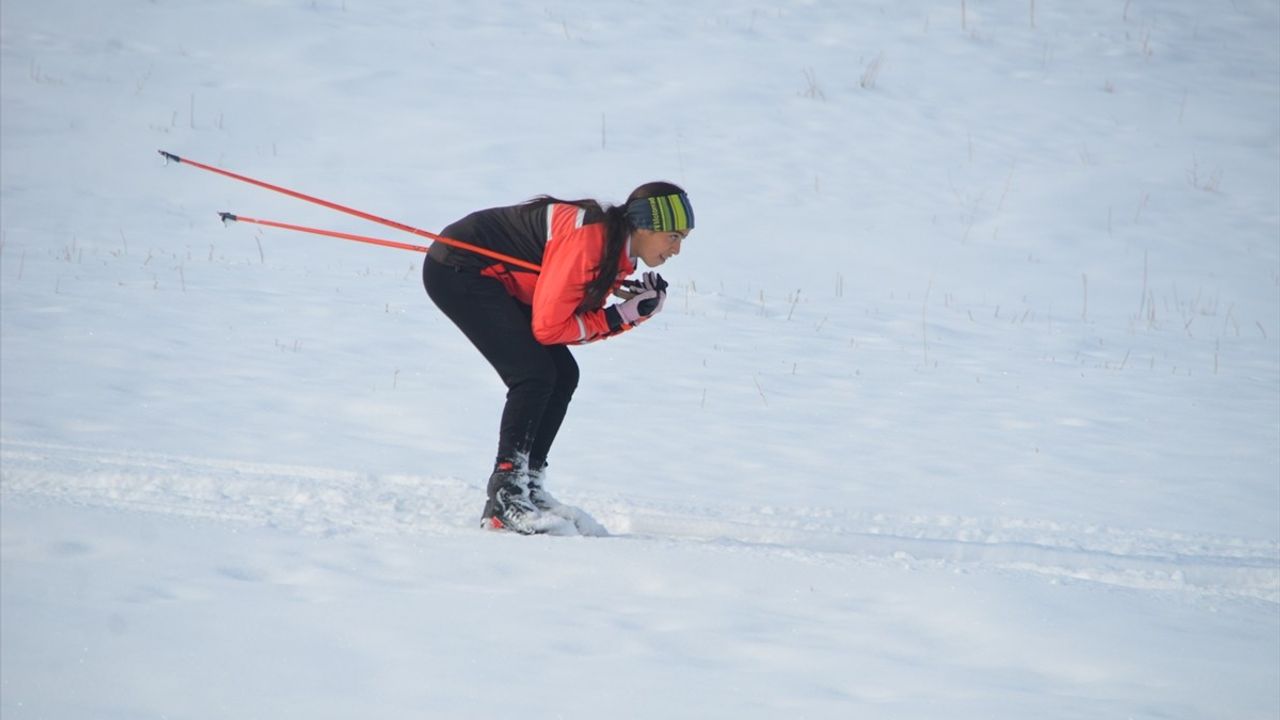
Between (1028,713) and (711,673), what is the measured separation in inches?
32.1

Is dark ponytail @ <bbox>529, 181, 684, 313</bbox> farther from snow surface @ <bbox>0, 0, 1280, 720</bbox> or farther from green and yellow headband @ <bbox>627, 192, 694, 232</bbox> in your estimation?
snow surface @ <bbox>0, 0, 1280, 720</bbox>

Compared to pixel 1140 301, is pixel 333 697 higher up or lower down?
lower down

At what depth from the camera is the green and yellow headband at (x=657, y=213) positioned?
443 cm

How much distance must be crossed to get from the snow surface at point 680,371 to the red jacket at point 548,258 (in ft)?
2.61

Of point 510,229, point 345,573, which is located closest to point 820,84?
point 510,229

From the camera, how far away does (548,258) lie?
4.46 m

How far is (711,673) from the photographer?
3311 mm

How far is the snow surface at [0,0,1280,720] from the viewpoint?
3.43 m

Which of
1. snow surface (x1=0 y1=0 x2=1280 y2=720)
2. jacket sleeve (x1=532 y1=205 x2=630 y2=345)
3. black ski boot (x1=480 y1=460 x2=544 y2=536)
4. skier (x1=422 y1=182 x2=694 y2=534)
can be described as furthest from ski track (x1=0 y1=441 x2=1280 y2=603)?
jacket sleeve (x1=532 y1=205 x2=630 y2=345)

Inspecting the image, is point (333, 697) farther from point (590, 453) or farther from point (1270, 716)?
point (590, 453)

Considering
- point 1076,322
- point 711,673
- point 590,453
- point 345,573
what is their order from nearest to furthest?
point 711,673 < point 345,573 < point 590,453 < point 1076,322

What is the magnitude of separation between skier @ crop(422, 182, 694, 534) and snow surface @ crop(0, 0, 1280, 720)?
1.06ft

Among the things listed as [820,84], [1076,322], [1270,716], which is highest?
[820,84]

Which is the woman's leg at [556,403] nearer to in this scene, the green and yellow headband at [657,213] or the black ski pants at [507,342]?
the black ski pants at [507,342]
